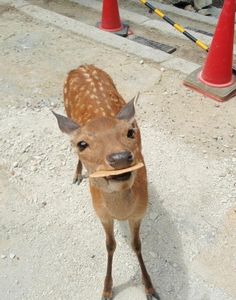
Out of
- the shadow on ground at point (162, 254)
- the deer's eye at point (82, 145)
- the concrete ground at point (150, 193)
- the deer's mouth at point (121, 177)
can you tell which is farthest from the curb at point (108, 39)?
the deer's mouth at point (121, 177)

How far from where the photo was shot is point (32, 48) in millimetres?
5695

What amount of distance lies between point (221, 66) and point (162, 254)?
2.44 m

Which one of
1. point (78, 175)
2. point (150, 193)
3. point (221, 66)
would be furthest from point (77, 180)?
point (221, 66)

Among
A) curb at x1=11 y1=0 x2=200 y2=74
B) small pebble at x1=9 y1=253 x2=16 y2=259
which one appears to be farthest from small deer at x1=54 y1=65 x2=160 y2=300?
curb at x1=11 y1=0 x2=200 y2=74

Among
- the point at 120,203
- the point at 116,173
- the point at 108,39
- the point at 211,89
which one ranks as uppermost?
the point at 116,173

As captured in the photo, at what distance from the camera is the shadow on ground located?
9.44 feet

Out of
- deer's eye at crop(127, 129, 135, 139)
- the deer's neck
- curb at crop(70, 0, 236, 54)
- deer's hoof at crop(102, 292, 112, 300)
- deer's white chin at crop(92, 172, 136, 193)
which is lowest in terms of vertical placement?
curb at crop(70, 0, 236, 54)

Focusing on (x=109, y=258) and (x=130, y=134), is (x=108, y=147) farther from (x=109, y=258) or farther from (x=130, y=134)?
(x=109, y=258)

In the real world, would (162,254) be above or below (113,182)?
below

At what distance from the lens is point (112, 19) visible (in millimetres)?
6203

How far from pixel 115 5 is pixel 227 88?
2.38 m

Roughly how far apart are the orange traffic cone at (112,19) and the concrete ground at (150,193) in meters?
1.12

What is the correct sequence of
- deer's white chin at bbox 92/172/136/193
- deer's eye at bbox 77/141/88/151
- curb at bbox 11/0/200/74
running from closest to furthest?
deer's white chin at bbox 92/172/136/193 < deer's eye at bbox 77/141/88/151 < curb at bbox 11/0/200/74

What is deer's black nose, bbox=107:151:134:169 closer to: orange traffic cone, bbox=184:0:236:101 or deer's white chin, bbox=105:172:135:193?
deer's white chin, bbox=105:172:135:193
